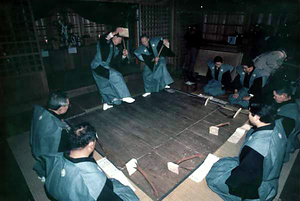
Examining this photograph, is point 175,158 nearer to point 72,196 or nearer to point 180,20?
point 72,196

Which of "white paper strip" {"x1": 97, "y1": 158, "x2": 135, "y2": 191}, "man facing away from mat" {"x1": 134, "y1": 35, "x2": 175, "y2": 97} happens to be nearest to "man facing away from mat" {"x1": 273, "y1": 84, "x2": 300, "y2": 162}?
"white paper strip" {"x1": 97, "y1": 158, "x2": 135, "y2": 191}

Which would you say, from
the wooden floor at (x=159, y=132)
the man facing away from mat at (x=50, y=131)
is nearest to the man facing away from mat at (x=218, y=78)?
the wooden floor at (x=159, y=132)

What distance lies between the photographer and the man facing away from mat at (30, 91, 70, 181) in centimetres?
291

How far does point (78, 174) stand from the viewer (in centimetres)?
214

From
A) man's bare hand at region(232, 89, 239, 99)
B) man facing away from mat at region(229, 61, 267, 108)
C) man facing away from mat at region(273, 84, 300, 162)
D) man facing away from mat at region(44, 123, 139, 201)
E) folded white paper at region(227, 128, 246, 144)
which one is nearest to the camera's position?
man facing away from mat at region(44, 123, 139, 201)

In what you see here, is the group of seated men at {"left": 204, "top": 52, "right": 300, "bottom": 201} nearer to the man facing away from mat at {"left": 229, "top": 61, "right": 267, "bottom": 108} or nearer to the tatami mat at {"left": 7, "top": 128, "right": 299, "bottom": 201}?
the tatami mat at {"left": 7, "top": 128, "right": 299, "bottom": 201}

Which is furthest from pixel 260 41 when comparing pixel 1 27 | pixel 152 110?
pixel 1 27

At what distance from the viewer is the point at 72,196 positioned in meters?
2.15

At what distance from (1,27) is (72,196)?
5.42m

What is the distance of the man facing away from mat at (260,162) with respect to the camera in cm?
240

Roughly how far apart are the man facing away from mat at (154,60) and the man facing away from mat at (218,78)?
4.79ft

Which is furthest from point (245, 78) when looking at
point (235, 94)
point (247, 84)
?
point (235, 94)

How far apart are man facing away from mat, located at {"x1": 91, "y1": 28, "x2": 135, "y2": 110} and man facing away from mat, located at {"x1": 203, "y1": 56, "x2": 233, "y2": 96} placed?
284cm

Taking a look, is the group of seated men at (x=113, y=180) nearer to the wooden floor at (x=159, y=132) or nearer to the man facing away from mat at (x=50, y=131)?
the man facing away from mat at (x=50, y=131)
